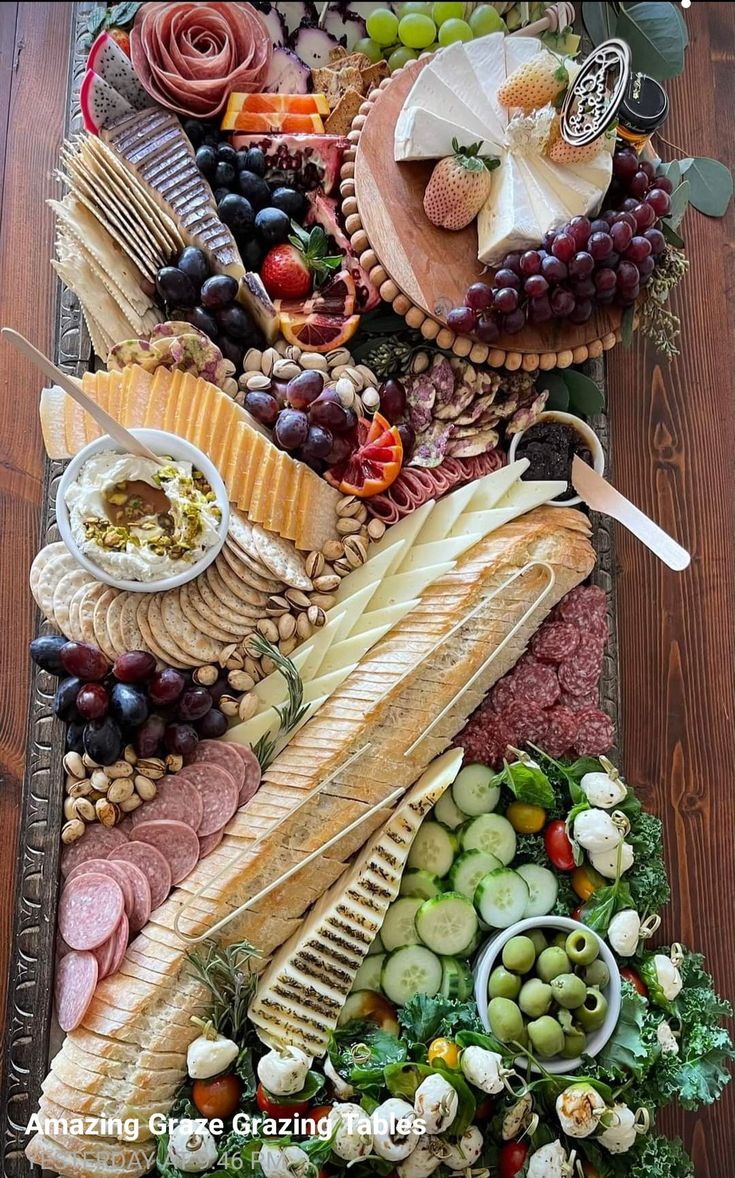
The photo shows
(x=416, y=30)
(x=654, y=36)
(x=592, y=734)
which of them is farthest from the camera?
(x=654, y=36)

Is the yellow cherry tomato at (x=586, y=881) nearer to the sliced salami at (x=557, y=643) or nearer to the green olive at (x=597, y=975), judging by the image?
the green olive at (x=597, y=975)

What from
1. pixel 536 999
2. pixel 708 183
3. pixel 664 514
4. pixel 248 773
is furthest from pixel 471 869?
pixel 708 183

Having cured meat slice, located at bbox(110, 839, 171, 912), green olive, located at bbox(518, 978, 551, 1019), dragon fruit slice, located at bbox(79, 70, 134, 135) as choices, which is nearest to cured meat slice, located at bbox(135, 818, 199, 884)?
cured meat slice, located at bbox(110, 839, 171, 912)

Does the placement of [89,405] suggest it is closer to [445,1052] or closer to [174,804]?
[174,804]

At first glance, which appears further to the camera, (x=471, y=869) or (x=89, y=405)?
(x=471, y=869)

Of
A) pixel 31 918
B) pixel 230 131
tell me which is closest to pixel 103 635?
pixel 31 918

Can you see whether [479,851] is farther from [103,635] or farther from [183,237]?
[183,237]

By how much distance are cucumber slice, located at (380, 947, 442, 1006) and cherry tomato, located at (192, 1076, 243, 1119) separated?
0.35 metres

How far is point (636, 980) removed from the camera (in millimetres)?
2070

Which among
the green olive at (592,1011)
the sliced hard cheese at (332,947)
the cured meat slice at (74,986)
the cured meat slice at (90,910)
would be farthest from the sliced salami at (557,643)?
the cured meat slice at (74,986)

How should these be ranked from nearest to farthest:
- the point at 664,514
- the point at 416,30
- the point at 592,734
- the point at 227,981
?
the point at 227,981
the point at 592,734
the point at 416,30
the point at 664,514

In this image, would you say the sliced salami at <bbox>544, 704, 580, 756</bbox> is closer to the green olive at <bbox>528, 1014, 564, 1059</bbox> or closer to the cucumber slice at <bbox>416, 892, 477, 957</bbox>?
the cucumber slice at <bbox>416, 892, 477, 957</bbox>

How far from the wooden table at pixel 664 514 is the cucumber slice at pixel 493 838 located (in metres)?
0.59

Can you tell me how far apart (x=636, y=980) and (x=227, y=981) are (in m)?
0.85
